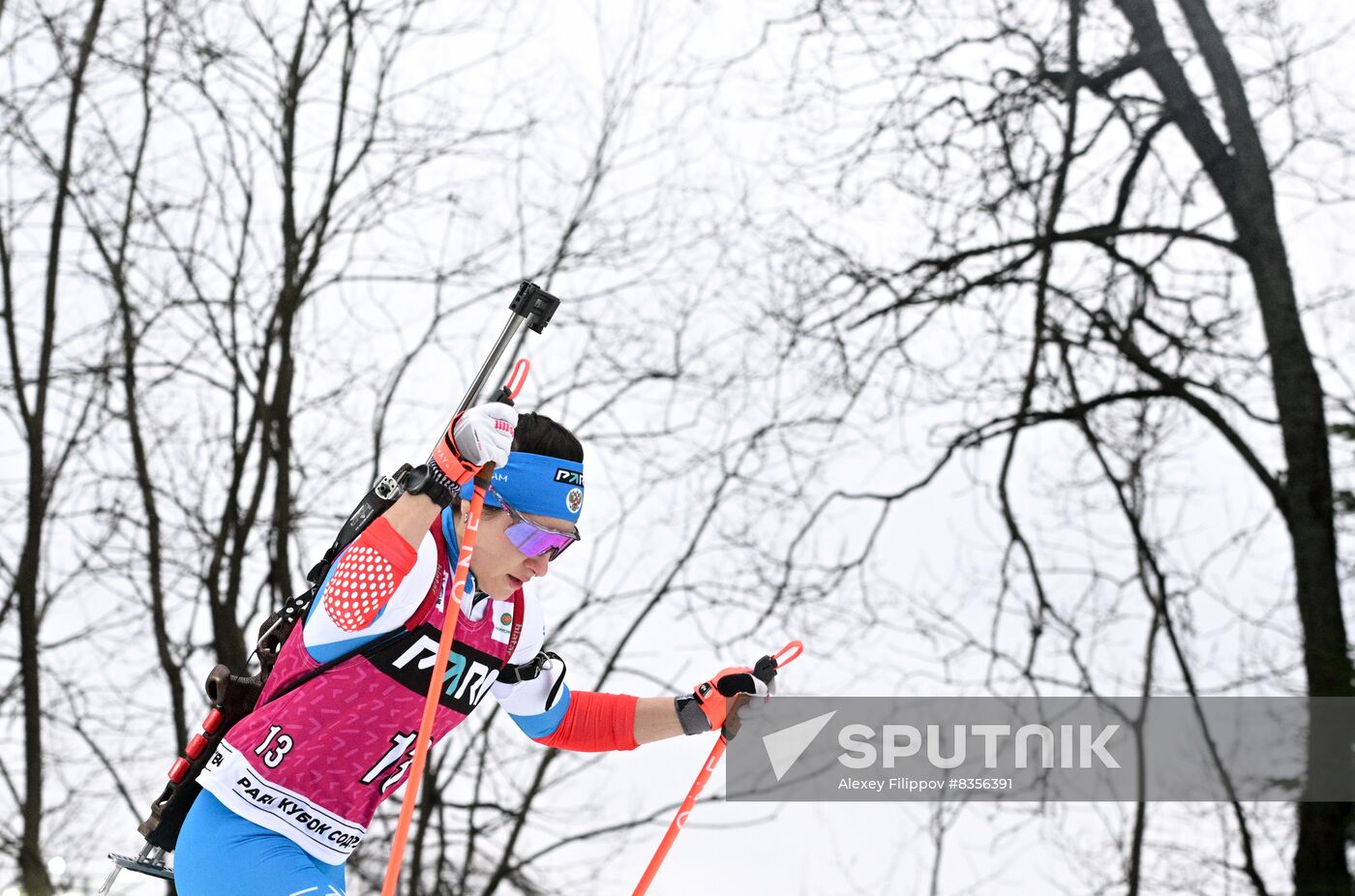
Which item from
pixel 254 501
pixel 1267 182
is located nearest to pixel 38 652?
pixel 254 501

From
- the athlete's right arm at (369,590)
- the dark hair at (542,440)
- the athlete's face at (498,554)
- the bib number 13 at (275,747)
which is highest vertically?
the dark hair at (542,440)

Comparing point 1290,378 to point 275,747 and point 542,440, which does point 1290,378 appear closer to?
point 542,440

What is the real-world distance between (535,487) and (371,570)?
376mm

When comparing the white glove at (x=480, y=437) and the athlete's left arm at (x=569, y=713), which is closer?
the white glove at (x=480, y=437)

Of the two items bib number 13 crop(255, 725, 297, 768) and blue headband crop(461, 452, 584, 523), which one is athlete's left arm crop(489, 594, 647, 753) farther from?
bib number 13 crop(255, 725, 297, 768)

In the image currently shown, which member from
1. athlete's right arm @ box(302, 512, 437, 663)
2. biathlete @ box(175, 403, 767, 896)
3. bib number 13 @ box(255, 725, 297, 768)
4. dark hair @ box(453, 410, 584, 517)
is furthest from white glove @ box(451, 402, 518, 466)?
bib number 13 @ box(255, 725, 297, 768)

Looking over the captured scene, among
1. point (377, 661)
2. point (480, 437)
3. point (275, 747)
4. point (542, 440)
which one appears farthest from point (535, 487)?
point (275, 747)

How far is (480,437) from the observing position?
6.67 ft

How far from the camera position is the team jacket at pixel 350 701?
2107mm

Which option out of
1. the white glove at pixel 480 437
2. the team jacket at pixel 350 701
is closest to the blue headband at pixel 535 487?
the team jacket at pixel 350 701

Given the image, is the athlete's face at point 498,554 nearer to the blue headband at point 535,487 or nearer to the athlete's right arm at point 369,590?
the blue headband at point 535,487

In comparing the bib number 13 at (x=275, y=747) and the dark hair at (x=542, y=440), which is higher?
the dark hair at (x=542, y=440)

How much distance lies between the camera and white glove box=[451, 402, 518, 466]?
6.69 ft

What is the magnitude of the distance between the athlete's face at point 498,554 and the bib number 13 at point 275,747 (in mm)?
439
